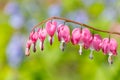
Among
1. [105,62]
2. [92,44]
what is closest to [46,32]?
[92,44]

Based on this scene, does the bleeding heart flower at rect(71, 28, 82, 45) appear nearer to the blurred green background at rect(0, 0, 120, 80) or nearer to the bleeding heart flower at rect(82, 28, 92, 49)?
the bleeding heart flower at rect(82, 28, 92, 49)

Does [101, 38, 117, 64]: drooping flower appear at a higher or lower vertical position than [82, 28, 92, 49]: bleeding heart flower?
lower

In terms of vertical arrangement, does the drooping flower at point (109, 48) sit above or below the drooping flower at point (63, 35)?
below

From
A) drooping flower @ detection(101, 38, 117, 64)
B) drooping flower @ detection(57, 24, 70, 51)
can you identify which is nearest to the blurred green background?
drooping flower @ detection(101, 38, 117, 64)

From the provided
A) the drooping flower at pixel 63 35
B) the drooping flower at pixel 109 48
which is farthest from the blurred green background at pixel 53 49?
the drooping flower at pixel 63 35

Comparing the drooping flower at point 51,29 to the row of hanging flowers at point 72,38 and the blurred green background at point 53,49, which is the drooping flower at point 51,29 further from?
the blurred green background at point 53,49

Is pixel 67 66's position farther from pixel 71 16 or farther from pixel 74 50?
pixel 71 16

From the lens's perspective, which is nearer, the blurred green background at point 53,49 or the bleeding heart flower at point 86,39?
the bleeding heart flower at point 86,39

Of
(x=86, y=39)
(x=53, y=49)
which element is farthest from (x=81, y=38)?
(x=53, y=49)

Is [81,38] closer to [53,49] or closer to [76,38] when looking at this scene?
[76,38]
